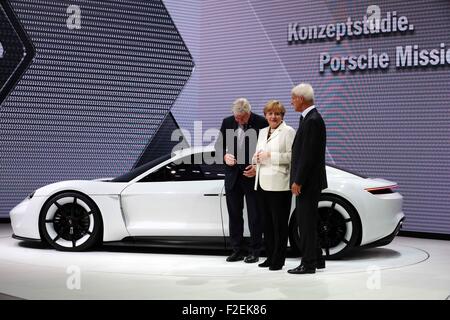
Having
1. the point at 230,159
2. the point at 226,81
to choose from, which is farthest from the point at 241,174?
the point at 226,81

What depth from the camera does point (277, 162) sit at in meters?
5.03

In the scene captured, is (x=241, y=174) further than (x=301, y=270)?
Yes

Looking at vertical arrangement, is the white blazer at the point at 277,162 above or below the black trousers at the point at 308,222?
above

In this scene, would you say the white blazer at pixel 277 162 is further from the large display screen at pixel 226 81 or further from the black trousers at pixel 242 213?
the large display screen at pixel 226 81

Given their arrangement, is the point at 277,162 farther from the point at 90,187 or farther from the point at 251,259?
the point at 90,187

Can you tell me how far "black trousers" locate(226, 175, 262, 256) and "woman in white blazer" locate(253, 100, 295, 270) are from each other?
0.21 metres

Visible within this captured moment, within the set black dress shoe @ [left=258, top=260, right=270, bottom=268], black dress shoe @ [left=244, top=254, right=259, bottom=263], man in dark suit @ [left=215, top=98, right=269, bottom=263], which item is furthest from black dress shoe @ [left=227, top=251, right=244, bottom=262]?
black dress shoe @ [left=258, top=260, right=270, bottom=268]

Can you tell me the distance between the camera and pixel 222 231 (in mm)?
5719

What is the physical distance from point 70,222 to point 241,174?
73.6 inches

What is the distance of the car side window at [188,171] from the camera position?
5.86 m

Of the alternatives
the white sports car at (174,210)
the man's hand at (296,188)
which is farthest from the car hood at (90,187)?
the man's hand at (296,188)

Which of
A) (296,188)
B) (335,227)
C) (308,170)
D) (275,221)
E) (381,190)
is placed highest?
(308,170)
